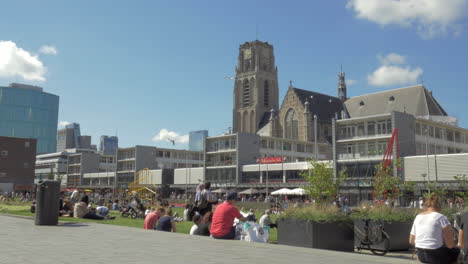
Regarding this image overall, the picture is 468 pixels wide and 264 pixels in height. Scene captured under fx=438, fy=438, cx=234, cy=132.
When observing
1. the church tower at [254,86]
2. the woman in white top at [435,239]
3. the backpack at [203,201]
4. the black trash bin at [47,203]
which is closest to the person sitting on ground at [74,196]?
the black trash bin at [47,203]

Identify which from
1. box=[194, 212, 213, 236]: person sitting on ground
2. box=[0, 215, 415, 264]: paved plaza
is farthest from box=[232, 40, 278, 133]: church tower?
box=[0, 215, 415, 264]: paved plaza

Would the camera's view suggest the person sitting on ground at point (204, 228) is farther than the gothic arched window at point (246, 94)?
No

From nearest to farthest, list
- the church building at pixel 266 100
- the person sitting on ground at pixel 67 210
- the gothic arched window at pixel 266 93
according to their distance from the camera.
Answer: the person sitting on ground at pixel 67 210, the church building at pixel 266 100, the gothic arched window at pixel 266 93

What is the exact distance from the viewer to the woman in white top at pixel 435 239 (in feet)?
21.5

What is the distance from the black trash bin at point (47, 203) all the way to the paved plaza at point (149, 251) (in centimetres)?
293

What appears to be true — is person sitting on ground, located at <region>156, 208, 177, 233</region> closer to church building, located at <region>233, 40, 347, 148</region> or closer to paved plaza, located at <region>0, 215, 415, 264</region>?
paved plaza, located at <region>0, 215, 415, 264</region>

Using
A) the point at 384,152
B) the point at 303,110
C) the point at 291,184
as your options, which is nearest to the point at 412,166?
the point at 384,152

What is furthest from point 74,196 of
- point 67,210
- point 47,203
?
point 47,203

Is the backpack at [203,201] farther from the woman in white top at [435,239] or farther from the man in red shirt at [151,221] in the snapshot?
the woman in white top at [435,239]

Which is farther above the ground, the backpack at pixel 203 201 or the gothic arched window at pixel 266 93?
the gothic arched window at pixel 266 93

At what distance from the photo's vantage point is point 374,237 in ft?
36.2

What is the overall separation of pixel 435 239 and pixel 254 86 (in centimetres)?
10631

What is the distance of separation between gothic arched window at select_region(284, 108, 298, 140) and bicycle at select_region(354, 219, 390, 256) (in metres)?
80.5

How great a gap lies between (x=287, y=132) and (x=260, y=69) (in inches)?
1019
